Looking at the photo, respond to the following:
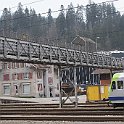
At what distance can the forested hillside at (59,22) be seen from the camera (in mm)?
27188

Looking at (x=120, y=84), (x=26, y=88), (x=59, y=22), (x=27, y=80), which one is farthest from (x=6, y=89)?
(x=120, y=84)

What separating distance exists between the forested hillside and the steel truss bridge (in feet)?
3.12

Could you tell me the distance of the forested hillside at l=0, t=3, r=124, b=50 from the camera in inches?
1070

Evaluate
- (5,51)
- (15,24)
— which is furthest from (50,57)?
(5,51)

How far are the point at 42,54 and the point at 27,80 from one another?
137 feet

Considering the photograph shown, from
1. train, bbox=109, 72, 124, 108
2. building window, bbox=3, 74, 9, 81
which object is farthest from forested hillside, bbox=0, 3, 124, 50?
building window, bbox=3, 74, 9, 81

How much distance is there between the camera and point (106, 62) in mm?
47906

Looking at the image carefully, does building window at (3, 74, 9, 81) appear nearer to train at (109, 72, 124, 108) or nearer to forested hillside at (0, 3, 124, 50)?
forested hillside at (0, 3, 124, 50)

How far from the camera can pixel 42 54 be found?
2959 centimetres

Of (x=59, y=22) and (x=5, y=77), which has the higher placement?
(x=59, y=22)

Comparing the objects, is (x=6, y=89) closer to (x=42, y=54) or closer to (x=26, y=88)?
(x=26, y=88)

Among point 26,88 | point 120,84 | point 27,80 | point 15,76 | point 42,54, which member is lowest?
point 26,88

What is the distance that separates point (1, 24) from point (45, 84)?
152 ft

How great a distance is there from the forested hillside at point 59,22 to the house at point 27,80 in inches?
758
